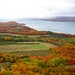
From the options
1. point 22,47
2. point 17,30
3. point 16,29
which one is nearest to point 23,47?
point 22,47

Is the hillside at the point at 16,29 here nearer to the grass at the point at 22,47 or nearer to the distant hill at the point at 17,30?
the distant hill at the point at 17,30

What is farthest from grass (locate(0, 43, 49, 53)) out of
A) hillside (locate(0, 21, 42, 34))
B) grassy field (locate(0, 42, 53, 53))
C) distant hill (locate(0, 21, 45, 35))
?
hillside (locate(0, 21, 42, 34))

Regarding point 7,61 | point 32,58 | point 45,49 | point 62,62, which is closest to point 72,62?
point 62,62

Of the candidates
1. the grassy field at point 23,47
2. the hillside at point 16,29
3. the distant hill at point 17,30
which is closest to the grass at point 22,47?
the grassy field at point 23,47

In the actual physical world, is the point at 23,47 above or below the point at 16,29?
below

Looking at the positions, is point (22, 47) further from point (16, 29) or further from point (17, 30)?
point (16, 29)

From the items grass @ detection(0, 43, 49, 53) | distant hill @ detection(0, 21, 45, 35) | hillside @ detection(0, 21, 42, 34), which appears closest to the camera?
grass @ detection(0, 43, 49, 53)

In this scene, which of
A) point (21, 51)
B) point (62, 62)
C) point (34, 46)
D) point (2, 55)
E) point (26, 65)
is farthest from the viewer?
point (34, 46)

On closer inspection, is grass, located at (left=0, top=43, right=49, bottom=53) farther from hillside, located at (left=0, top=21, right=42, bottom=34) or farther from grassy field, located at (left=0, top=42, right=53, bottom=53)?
hillside, located at (left=0, top=21, right=42, bottom=34)

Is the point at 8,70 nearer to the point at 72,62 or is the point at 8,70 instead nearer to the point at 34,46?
the point at 72,62

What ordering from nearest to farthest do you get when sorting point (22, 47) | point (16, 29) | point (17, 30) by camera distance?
point (22, 47), point (17, 30), point (16, 29)

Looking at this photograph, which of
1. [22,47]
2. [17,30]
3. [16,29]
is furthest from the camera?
[16,29]
